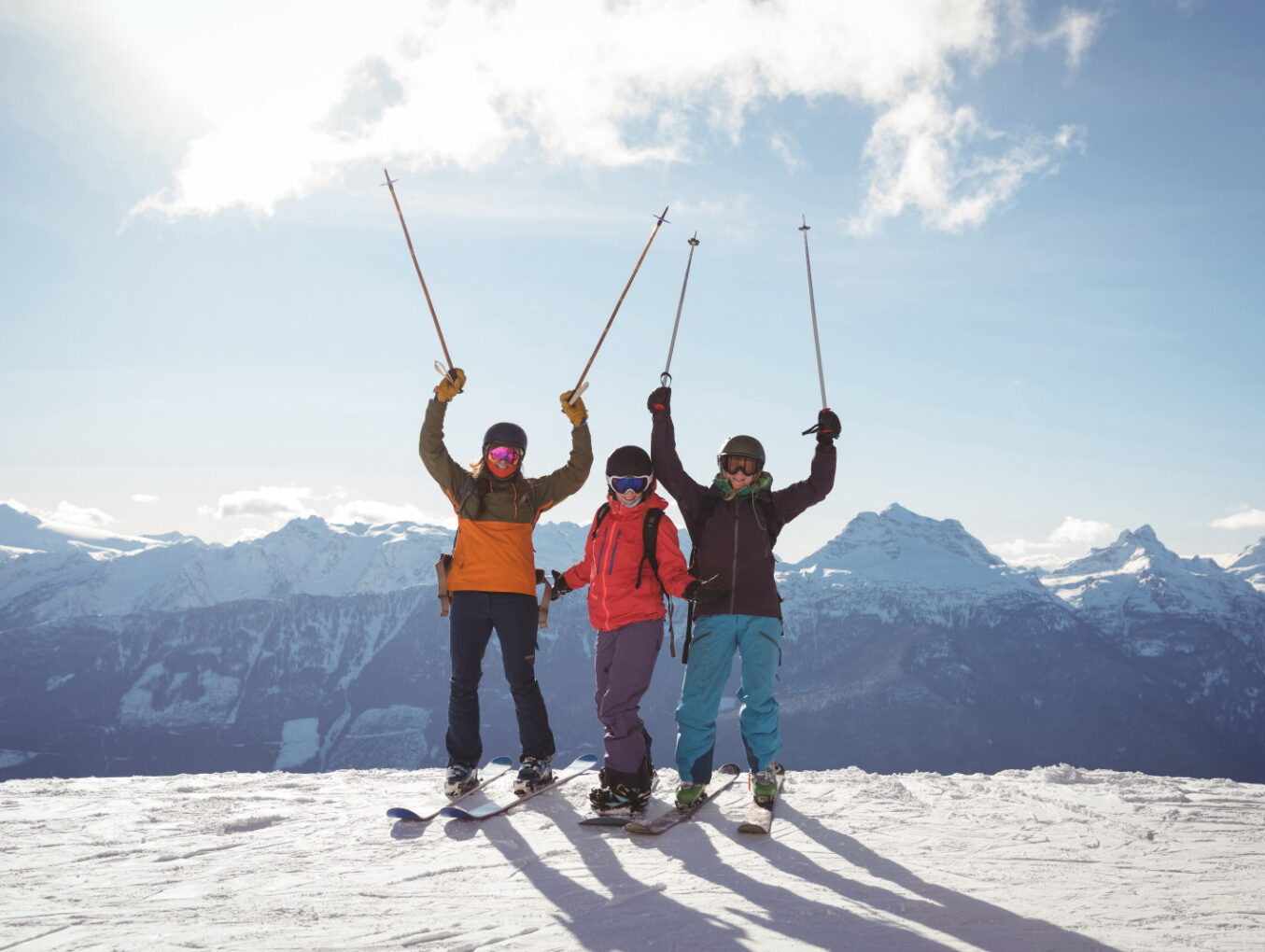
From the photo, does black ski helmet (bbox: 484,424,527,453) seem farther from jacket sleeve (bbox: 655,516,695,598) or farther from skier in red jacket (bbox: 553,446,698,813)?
jacket sleeve (bbox: 655,516,695,598)

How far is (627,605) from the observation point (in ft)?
22.4

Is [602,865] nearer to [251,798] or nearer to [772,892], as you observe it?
[772,892]

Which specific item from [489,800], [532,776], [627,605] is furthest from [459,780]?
[627,605]

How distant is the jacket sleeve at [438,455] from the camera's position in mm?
7754

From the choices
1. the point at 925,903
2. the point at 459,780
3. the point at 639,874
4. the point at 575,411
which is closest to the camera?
the point at 925,903

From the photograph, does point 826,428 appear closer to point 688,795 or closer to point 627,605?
point 627,605

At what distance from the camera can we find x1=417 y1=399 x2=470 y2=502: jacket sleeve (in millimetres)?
7754

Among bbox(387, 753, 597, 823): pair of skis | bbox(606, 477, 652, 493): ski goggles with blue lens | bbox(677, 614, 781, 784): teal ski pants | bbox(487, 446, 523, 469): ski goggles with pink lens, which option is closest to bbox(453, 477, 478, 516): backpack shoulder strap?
bbox(487, 446, 523, 469): ski goggles with pink lens

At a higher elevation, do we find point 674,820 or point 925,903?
point 925,903

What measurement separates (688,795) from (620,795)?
55 cm

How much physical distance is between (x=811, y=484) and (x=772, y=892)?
3.58 metres

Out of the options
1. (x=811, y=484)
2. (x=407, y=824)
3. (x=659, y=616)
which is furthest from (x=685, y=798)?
(x=811, y=484)

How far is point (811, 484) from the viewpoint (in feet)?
24.6

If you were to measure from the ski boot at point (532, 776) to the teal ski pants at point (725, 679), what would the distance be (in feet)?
4.39
